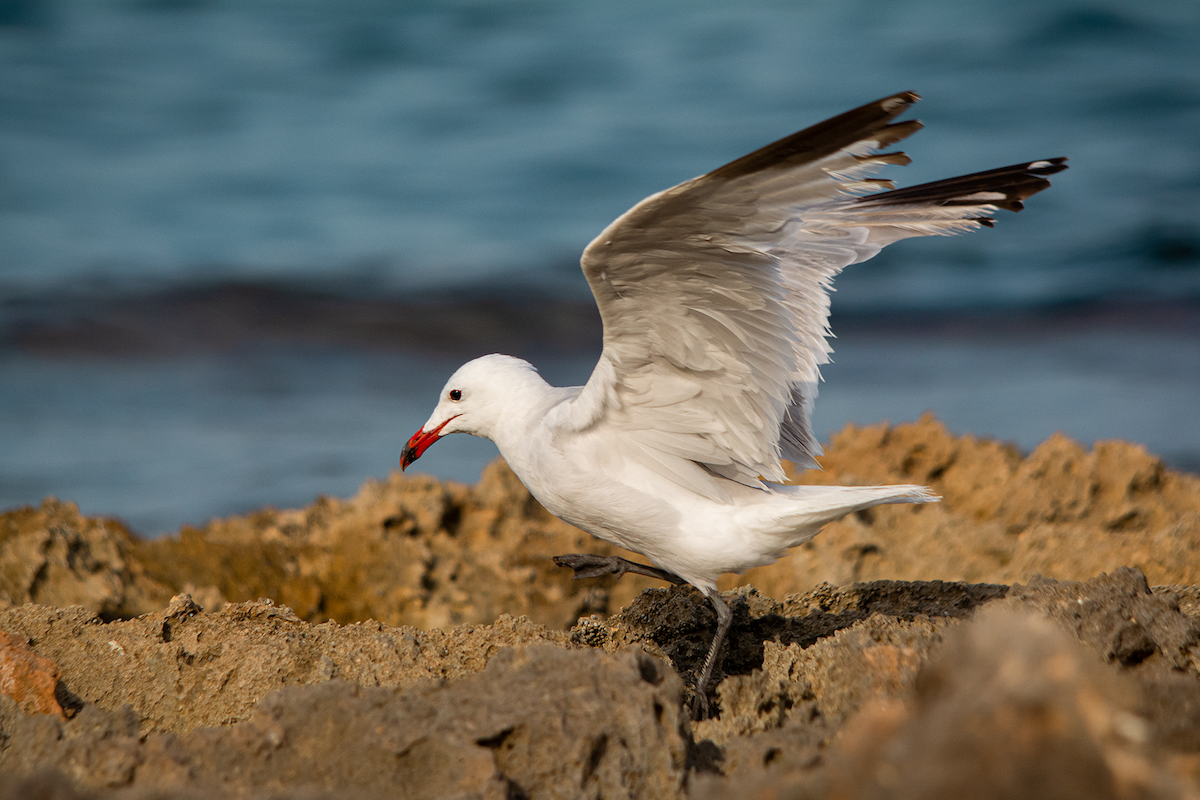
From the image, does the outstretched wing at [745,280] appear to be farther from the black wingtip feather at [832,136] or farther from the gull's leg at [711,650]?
the gull's leg at [711,650]

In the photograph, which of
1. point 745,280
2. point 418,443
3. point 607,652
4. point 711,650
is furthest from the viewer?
point 418,443

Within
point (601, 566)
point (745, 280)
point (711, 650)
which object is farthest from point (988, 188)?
point (601, 566)

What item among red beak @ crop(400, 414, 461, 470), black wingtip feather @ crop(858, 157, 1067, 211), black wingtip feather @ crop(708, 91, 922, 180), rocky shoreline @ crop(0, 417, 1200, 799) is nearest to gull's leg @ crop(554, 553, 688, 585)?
rocky shoreline @ crop(0, 417, 1200, 799)

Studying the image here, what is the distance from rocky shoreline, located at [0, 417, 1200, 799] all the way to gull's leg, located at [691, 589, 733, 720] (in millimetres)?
121

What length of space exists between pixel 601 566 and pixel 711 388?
133 cm

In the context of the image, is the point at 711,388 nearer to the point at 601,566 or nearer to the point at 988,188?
the point at 601,566

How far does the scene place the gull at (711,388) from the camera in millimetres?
3594

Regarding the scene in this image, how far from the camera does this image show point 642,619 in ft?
14.6

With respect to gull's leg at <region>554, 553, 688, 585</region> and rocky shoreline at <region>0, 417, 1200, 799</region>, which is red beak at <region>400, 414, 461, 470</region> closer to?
rocky shoreline at <region>0, 417, 1200, 799</region>

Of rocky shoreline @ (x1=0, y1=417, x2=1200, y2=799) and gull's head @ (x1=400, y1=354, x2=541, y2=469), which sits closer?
rocky shoreline @ (x1=0, y1=417, x2=1200, y2=799)

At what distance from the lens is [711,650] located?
401 centimetres

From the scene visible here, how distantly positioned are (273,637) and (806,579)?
3040mm

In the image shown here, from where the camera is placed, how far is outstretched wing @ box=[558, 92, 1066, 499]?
3270mm

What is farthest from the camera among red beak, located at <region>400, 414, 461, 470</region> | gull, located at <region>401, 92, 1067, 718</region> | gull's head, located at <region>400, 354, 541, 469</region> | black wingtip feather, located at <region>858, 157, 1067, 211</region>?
red beak, located at <region>400, 414, 461, 470</region>
